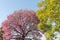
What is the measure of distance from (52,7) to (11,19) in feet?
48.8

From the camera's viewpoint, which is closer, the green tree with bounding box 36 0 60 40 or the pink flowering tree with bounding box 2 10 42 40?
the green tree with bounding box 36 0 60 40

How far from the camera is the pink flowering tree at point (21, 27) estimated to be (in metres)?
27.3

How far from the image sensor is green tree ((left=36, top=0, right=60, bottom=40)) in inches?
521

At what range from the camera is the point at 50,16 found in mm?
13492

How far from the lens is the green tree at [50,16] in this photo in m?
13.2

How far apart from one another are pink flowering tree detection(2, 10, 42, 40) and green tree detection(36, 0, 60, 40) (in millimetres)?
12597

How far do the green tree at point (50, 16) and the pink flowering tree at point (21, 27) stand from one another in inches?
496

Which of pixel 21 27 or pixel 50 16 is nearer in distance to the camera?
pixel 50 16

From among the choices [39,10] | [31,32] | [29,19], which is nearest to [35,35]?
[31,32]

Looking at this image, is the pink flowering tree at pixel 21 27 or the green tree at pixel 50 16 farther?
the pink flowering tree at pixel 21 27

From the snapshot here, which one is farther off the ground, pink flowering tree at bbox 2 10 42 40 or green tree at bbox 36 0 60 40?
pink flowering tree at bbox 2 10 42 40

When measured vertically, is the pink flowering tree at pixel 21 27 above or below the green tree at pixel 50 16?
above

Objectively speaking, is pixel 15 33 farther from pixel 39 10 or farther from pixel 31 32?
pixel 39 10

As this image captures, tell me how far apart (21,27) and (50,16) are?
14.3 meters
